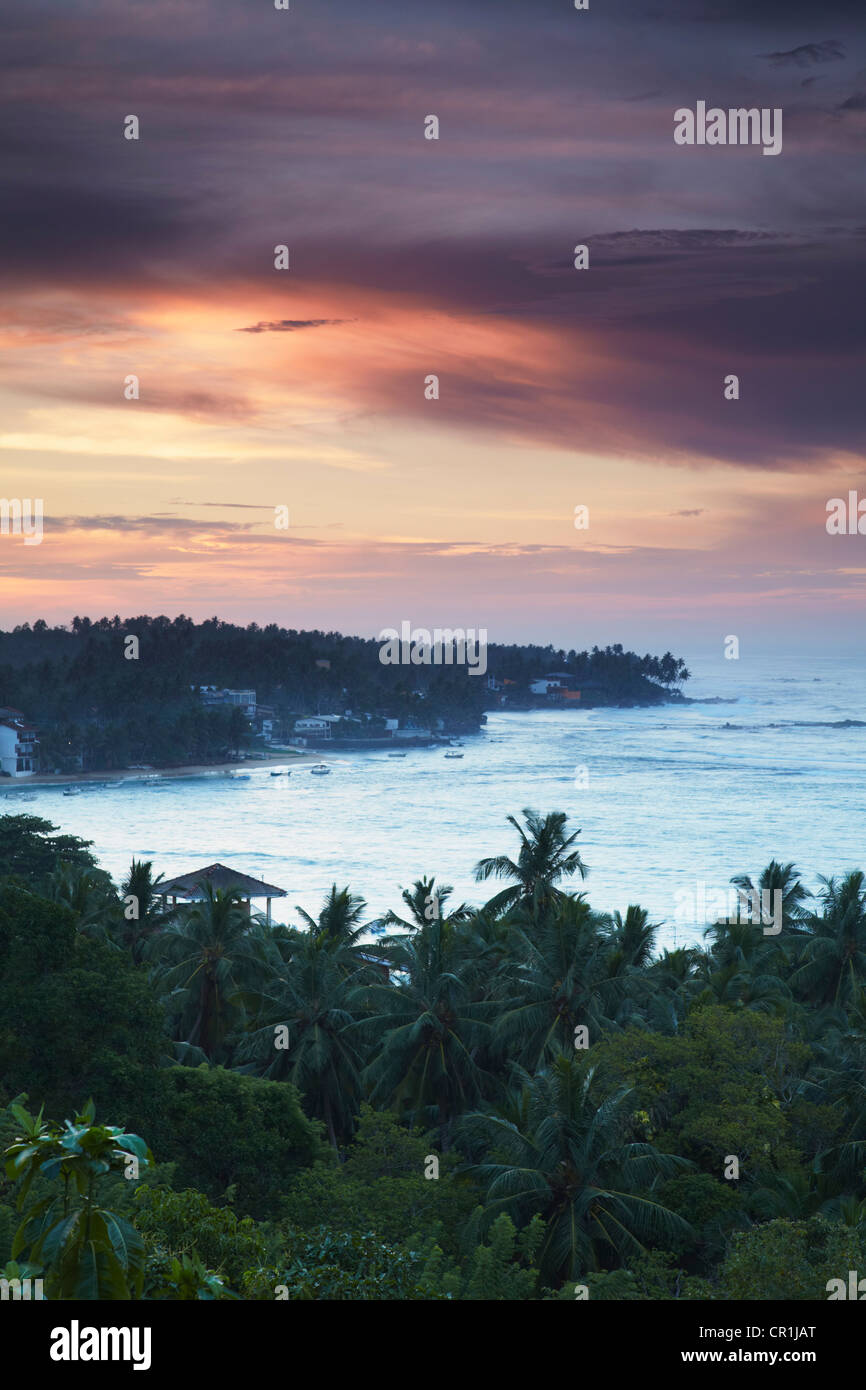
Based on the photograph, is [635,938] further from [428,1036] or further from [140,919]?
[140,919]

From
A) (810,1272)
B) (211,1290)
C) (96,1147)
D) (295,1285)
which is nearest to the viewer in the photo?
(96,1147)

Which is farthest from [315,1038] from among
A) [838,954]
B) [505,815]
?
[505,815]

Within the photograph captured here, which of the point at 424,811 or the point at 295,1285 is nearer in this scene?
the point at 295,1285

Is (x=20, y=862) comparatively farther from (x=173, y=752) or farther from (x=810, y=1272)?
(x=173, y=752)

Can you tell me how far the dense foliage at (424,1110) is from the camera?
10211 mm

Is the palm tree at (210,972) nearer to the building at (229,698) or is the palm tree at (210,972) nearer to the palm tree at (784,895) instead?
the palm tree at (784,895)

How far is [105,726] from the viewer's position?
422ft

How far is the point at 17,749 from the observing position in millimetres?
115312

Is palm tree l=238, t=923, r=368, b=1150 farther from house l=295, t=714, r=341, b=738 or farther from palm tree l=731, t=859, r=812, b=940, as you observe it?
house l=295, t=714, r=341, b=738

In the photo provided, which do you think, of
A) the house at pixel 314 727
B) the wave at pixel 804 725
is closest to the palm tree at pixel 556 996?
the house at pixel 314 727

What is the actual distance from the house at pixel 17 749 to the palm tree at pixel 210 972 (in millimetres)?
93934

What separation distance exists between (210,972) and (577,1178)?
40.0 ft
